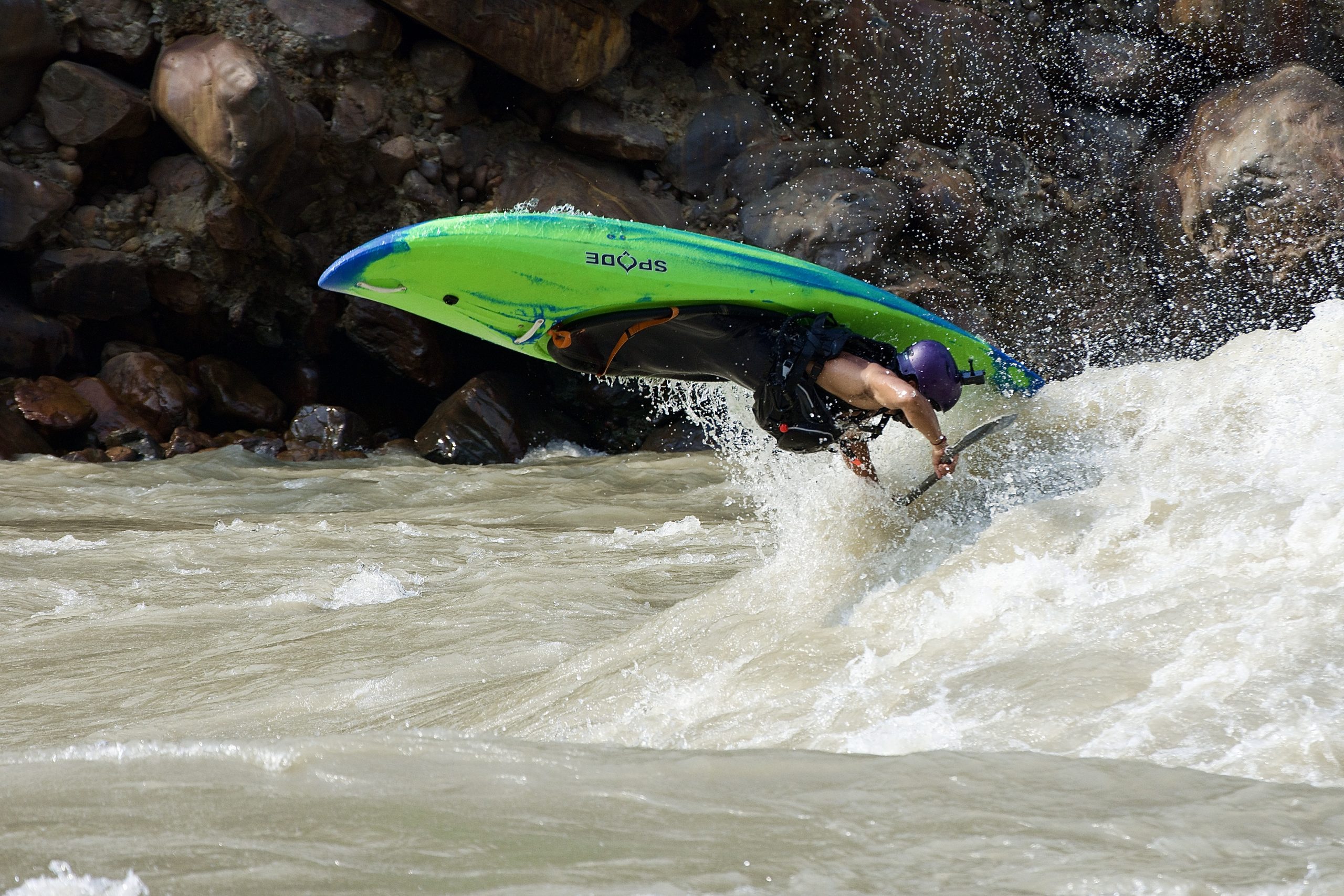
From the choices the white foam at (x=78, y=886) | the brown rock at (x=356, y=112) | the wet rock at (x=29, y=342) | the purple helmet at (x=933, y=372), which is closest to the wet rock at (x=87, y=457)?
the wet rock at (x=29, y=342)

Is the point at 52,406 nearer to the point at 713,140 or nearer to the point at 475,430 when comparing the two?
the point at 475,430

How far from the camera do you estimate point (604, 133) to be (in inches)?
372

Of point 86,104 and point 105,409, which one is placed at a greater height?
point 86,104

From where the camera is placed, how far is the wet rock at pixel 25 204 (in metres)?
7.90

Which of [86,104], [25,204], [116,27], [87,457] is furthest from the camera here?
[116,27]

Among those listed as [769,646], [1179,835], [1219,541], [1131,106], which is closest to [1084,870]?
[1179,835]

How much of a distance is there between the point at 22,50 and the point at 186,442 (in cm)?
320

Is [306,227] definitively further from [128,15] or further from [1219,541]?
[1219,541]

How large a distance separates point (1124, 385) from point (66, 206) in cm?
800

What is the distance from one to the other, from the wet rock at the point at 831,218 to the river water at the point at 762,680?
387 cm

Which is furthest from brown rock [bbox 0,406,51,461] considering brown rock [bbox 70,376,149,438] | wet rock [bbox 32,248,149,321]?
wet rock [bbox 32,248,149,321]

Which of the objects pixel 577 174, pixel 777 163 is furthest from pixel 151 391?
pixel 777 163

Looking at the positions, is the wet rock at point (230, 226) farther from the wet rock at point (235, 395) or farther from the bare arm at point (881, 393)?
the bare arm at point (881, 393)

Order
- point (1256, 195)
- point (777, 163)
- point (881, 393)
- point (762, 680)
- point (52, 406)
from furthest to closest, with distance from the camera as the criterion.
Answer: point (777, 163), point (1256, 195), point (52, 406), point (881, 393), point (762, 680)
